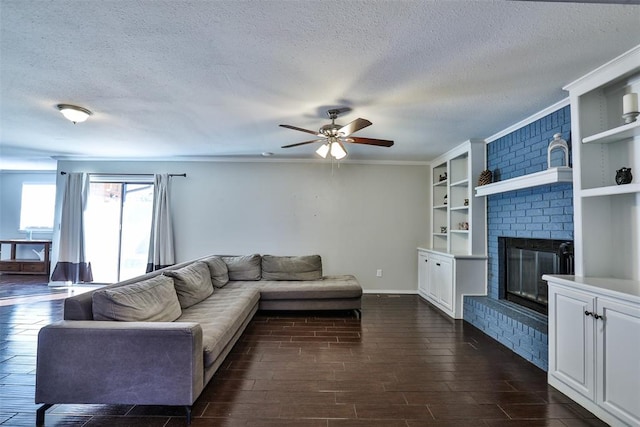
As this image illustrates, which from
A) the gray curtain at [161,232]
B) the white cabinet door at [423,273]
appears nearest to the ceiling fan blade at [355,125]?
the white cabinet door at [423,273]

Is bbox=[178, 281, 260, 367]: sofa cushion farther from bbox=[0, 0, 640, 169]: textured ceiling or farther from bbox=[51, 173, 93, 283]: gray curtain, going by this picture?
bbox=[51, 173, 93, 283]: gray curtain

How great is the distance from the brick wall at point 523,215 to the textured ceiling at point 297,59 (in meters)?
0.31

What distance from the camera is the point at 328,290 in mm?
4094

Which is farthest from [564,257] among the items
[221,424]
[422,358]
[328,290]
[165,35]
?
[165,35]

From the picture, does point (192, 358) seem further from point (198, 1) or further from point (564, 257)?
point (564, 257)

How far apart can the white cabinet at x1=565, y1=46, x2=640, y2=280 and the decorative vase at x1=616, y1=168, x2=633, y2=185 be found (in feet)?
0.17

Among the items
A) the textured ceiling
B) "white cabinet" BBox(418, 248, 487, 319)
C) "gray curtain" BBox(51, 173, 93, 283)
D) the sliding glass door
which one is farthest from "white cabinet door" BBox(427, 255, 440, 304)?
"gray curtain" BBox(51, 173, 93, 283)

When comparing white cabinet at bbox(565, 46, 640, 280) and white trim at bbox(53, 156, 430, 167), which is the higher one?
white trim at bbox(53, 156, 430, 167)

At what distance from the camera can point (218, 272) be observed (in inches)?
161

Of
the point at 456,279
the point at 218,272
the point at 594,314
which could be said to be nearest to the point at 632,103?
the point at 594,314

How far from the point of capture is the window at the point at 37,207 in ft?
23.7

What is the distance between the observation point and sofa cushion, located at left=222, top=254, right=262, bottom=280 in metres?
4.56

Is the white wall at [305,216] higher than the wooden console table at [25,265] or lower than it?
higher

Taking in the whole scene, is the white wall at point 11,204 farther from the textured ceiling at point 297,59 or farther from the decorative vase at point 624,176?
the decorative vase at point 624,176
